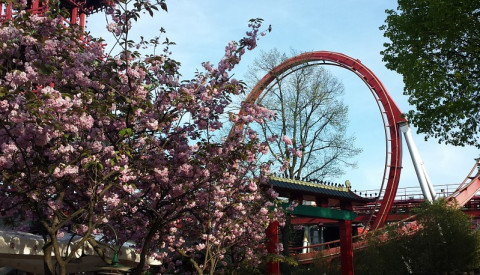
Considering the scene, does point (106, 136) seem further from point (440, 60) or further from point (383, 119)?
point (383, 119)

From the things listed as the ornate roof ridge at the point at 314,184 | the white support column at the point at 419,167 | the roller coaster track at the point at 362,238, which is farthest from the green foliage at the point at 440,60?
the white support column at the point at 419,167

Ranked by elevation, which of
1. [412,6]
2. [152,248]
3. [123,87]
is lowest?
[152,248]

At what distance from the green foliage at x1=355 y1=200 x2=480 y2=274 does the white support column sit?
8.56 metres

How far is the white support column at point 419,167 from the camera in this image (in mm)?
29469

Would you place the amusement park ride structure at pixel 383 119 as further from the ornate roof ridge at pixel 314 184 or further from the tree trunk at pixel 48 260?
the tree trunk at pixel 48 260

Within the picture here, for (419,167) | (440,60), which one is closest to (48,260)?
(440,60)

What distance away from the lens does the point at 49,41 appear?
821cm

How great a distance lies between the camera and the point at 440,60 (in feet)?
50.0

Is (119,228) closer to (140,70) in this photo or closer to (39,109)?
(140,70)

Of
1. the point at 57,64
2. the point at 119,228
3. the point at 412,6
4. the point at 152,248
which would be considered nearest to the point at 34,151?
the point at 57,64

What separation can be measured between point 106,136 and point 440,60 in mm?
10232

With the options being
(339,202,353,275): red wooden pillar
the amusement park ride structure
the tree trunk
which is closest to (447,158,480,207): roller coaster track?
the amusement park ride structure

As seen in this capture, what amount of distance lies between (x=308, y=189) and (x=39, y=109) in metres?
12.6

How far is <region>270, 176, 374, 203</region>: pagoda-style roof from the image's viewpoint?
1736 centimetres
